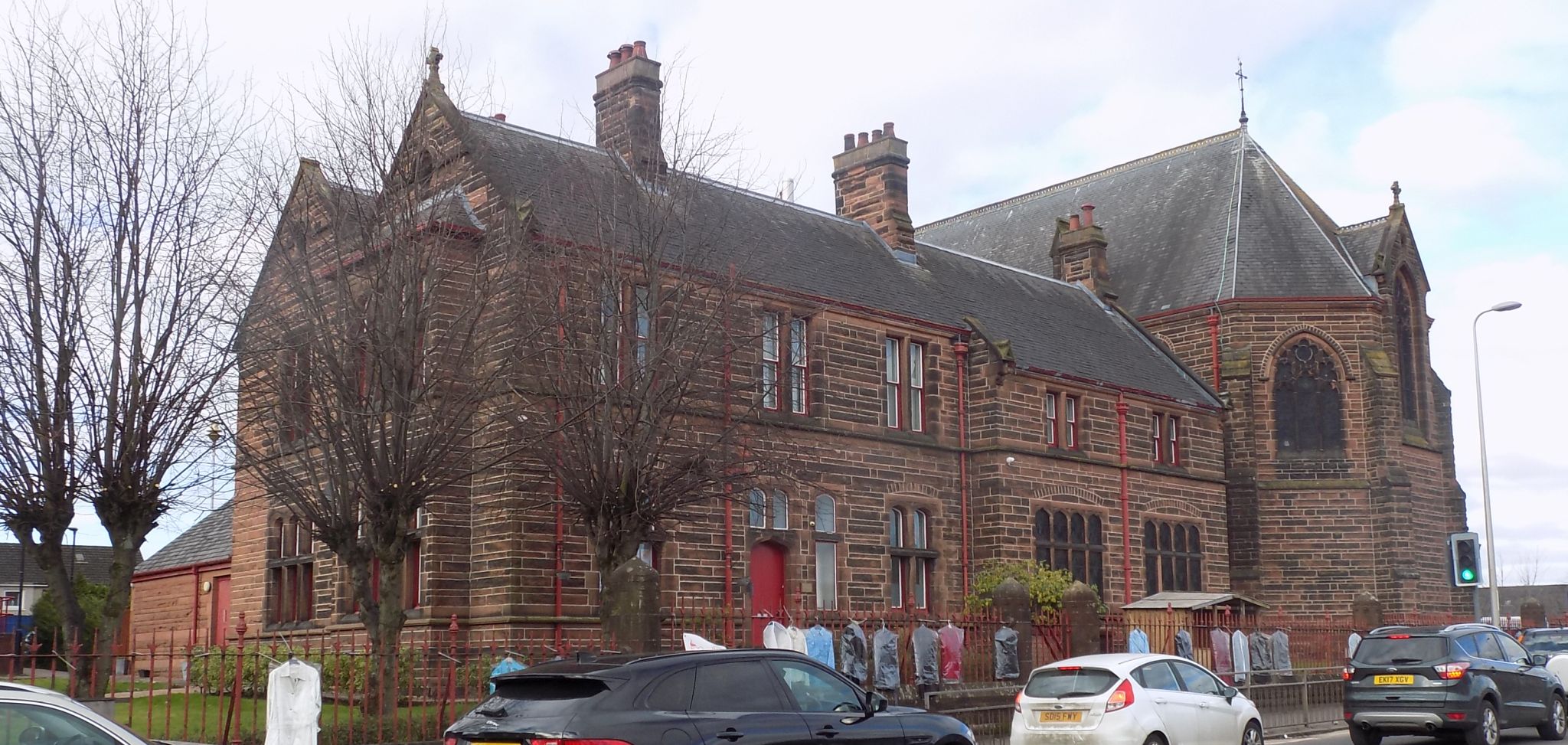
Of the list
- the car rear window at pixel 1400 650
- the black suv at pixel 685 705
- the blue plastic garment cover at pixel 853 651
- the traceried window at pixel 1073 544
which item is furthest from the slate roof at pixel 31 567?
the black suv at pixel 685 705

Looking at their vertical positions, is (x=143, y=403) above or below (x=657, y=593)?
above

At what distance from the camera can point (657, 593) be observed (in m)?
17.9

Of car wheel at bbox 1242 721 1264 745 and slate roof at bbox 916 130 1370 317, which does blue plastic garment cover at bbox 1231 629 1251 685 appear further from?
slate roof at bbox 916 130 1370 317

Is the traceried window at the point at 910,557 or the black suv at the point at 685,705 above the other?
the traceried window at the point at 910,557

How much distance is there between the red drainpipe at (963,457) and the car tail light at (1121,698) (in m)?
14.5

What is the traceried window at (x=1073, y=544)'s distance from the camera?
102ft

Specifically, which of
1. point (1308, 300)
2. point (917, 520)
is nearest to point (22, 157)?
point (917, 520)

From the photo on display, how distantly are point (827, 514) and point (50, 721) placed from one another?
1938 cm

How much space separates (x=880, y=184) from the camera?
114 ft

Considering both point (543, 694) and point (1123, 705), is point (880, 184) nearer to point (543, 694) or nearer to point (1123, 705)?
point (1123, 705)

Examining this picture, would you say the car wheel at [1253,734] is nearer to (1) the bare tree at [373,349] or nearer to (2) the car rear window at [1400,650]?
(2) the car rear window at [1400,650]

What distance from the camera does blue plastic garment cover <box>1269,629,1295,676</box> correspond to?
26109mm

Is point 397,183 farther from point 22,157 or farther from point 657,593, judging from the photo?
point 657,593

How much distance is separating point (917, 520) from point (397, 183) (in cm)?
1464
